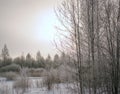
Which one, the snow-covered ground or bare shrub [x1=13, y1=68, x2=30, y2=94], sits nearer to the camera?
the snow-covered ground

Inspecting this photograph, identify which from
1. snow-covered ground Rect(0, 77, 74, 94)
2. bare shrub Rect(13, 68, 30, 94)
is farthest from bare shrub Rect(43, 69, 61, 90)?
bare shrub Rect(13, 68, 30, 94)

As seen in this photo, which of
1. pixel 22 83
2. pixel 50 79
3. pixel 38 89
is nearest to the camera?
pixel 38 89

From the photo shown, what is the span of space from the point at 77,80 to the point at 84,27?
6.68ft

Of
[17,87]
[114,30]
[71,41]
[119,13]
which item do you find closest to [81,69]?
[71,41]

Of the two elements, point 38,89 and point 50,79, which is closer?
point 38,89

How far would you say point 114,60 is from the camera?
9.50 metres

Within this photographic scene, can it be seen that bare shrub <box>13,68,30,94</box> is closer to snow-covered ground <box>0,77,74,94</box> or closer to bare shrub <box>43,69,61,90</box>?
snow-covered ground <box>0,77,74,94</box>

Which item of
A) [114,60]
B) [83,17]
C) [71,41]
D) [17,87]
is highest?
[83,17]

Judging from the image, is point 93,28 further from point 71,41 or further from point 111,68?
point 111,68

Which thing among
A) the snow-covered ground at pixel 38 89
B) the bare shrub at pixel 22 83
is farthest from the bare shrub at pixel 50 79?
the bare shrub at pixel 22 83

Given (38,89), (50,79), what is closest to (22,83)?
(38,89)

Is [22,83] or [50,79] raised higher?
[50,79]

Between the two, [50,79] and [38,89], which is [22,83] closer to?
[38,89]

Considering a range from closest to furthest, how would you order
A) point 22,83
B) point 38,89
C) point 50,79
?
point 38,89
point 22,83
point 50,79
